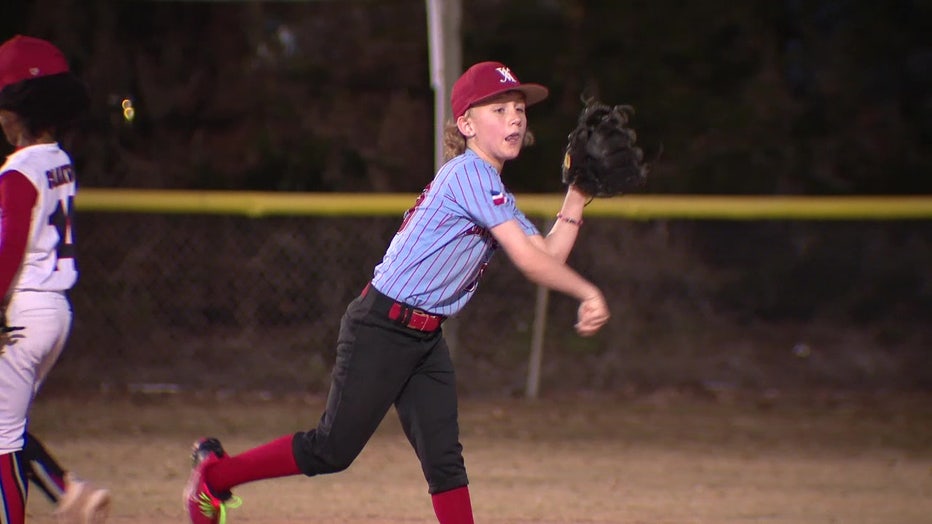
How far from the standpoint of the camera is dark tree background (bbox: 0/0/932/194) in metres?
11.0

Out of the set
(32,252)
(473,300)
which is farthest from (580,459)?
(32,252)

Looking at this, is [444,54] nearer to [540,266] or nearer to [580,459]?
[580,459]

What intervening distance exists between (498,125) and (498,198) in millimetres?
310

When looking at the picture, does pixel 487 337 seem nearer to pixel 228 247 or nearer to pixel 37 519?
pixel 228 247

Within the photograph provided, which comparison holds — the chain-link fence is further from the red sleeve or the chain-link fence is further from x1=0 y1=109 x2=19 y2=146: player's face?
the red sleeve

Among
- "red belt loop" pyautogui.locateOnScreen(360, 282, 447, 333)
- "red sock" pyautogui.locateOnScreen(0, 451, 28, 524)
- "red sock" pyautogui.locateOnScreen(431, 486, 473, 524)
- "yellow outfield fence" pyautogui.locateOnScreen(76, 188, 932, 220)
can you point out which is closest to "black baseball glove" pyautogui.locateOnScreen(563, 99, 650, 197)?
"red belt loop" pyautogui.locateOnScreen(360, 282, 447, 333)

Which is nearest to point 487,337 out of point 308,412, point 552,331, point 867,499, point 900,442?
point 552,331

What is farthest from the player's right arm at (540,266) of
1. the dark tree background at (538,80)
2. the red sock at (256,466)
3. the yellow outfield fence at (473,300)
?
the dark tree background at (538,80)

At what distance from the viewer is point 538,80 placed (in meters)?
11.2

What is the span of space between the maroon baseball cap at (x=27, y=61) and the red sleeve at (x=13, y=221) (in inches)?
14.6

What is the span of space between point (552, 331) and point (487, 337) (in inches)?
18.9

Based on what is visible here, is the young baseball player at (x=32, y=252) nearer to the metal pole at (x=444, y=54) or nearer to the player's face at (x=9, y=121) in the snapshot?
the player's face at (x=9, y=121)

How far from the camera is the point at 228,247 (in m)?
8.84

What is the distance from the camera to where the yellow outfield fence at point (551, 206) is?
8195 millimetres
